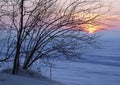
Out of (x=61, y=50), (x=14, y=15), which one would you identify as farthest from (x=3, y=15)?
(x=61, y=50)

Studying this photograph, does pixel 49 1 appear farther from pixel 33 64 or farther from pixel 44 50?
pixel 33 64

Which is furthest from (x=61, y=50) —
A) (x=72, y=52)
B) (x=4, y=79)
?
(x=4, y=79)

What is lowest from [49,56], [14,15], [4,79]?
[4,79]

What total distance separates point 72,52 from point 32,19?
1.81 meters

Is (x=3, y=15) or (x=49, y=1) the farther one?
(x=49, y=1)

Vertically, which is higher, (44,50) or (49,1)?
(49,1)

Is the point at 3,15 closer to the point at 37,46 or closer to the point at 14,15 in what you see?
the point at 14,15

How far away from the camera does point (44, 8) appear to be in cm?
1278

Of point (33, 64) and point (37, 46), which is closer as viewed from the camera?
point (37, 46)

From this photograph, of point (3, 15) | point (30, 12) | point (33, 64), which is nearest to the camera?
point (3, 15)

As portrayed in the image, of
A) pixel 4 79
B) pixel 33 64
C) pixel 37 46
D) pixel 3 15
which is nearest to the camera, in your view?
pixel 4 79

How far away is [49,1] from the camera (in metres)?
12.9

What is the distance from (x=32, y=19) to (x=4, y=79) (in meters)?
4.03

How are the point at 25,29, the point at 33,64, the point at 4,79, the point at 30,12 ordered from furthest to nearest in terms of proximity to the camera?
the point at 33,64 → the point at 25,29 → the point at 30,12 → the point at 4,79
